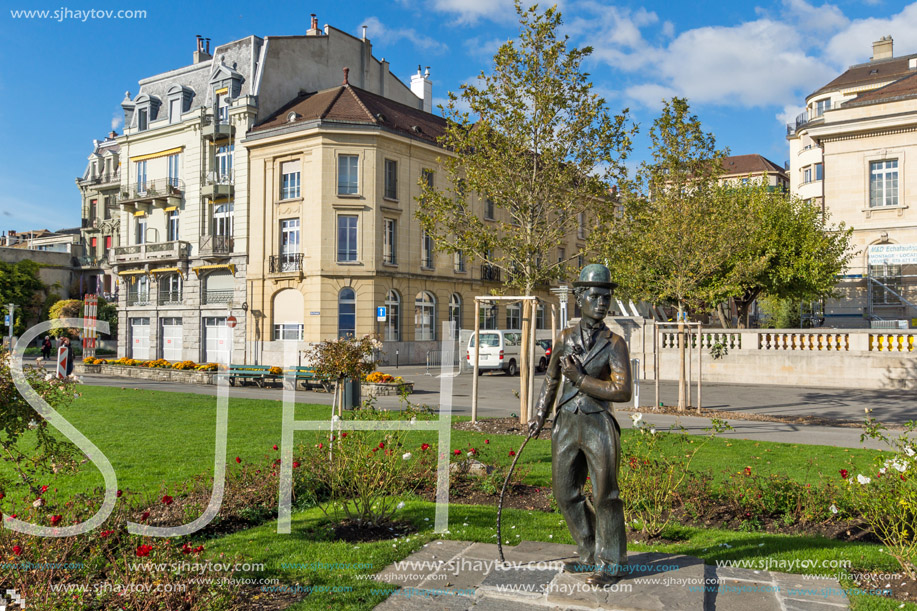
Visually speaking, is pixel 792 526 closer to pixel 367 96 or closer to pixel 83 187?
pixel 367 96

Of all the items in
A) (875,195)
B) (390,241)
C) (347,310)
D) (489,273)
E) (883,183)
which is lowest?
(347,310)

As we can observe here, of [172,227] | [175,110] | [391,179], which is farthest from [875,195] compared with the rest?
[175,110]

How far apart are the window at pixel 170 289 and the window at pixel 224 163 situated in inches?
257

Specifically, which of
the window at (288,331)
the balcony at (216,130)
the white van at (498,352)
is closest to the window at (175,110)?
the balcony at (216,130)

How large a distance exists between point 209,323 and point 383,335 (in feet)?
→ 34.6

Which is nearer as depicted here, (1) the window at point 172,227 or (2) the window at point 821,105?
(1) the window at point 172,227

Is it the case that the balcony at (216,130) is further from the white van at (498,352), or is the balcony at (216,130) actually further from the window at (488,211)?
the white van at (498,352)

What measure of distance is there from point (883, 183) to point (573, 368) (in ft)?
110

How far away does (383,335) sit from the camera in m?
35.6

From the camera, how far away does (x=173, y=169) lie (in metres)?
40.9

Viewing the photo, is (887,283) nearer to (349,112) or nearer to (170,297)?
(349,112)

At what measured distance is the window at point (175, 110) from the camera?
133 ft

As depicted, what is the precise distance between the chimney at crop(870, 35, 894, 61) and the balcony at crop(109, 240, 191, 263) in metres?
55.0

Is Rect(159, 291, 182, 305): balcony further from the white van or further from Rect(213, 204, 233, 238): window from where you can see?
the white van
